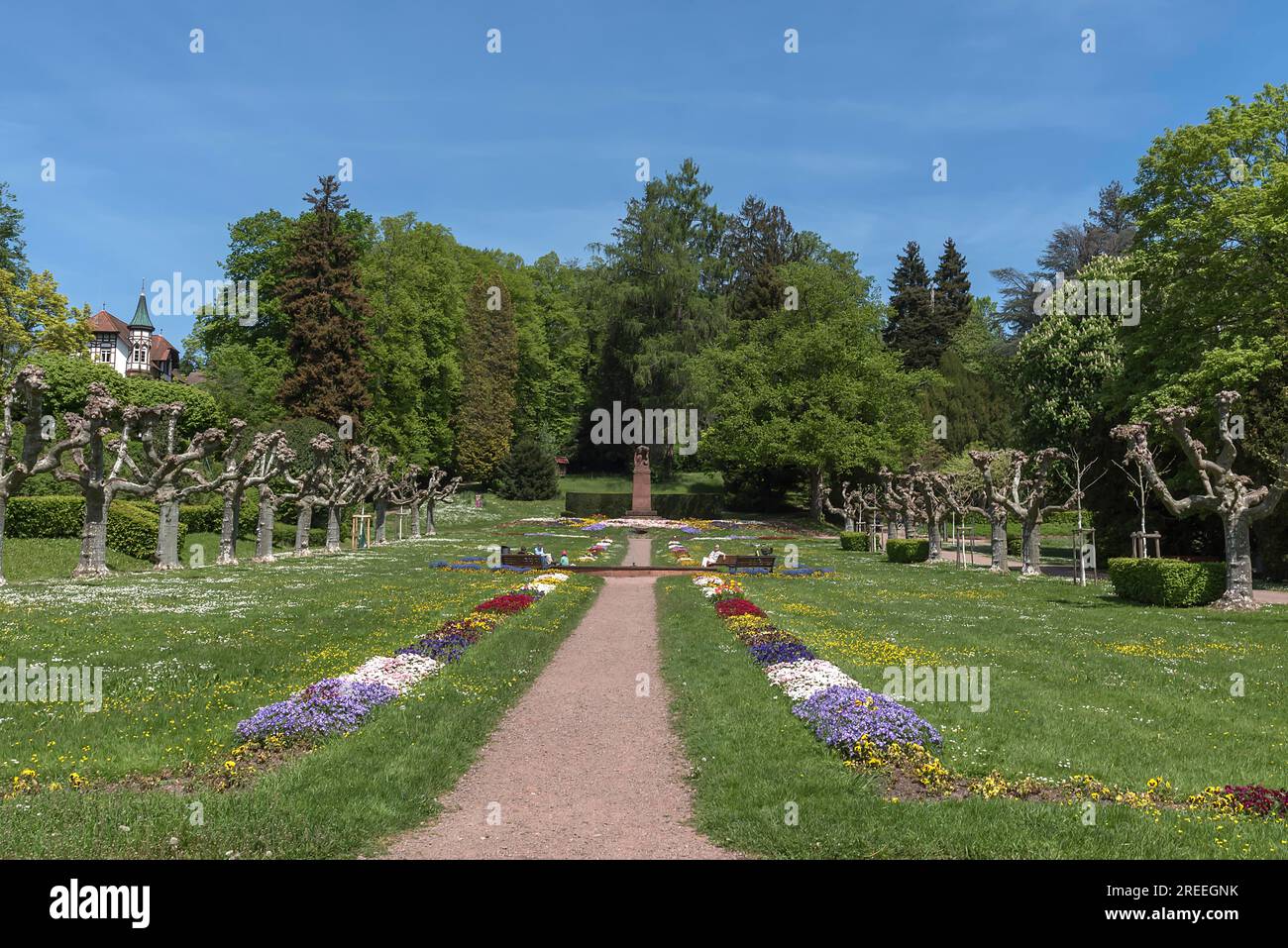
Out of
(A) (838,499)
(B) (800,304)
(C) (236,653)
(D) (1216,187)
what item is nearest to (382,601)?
(C) (236,653)

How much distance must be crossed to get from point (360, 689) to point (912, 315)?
10763 centimetres

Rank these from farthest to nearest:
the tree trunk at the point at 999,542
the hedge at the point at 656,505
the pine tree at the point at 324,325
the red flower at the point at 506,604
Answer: the hedge at the point at 656,505 → the pine tree at the point at 324,325 → the tree trunk at the point at 999,542 → the red flower at the point at 506,604

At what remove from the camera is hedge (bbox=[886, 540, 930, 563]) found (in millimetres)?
44906

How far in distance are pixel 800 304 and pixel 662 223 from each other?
63.3ft

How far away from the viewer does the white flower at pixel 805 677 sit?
45.0 ft

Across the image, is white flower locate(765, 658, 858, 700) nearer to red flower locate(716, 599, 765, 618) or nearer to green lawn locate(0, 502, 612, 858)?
green lawn locate(0, 502, 612, 858)

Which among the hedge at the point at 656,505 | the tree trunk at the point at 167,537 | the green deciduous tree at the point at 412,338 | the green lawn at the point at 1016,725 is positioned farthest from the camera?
the hedge at the point at 656,505

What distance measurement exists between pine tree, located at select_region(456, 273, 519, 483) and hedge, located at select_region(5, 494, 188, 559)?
4325cm

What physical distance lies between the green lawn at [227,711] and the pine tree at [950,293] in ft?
301

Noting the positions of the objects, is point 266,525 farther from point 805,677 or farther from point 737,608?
point 805,677

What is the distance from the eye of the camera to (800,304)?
245 ft

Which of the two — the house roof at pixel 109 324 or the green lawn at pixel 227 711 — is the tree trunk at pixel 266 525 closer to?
the green lawn at pixel 227 711

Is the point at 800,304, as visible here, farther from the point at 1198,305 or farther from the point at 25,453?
the point at 25,453

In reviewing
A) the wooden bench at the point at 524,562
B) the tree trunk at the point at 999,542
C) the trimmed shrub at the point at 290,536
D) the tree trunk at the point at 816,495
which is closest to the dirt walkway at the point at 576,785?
the wooden bench at the point at 524,562
